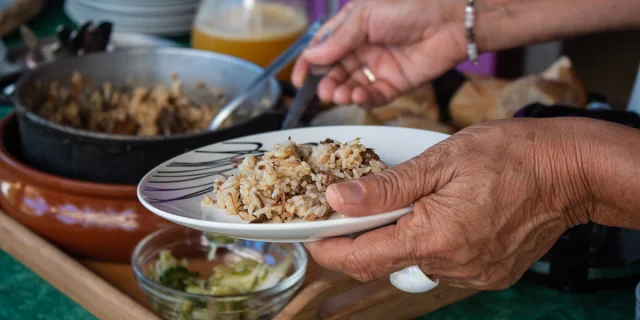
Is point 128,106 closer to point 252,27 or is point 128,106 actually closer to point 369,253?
point 252,27

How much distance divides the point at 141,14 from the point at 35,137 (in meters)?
1.16

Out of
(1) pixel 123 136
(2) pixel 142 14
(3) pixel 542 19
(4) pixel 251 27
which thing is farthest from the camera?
(2) pixel 142 14

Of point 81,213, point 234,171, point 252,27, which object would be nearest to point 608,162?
point 234,171

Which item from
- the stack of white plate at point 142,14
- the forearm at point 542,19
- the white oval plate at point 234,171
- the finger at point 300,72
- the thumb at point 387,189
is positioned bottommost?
the stack of white plate at point 142,14

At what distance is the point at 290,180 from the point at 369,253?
129 millimetres

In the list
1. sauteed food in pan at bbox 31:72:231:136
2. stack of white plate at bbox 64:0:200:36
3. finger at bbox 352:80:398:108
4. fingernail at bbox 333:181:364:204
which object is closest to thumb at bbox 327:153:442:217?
fingernail at bbox 333:181:364:204

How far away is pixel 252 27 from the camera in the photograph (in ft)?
6.41

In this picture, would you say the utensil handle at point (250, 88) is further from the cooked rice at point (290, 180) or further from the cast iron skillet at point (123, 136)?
the cooked rice at point (290, 180)

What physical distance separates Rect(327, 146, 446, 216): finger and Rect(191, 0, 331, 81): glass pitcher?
3.62 feet

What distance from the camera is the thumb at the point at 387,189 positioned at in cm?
80

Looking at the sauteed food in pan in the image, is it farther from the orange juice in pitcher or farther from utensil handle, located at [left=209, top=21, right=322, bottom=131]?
the orange juice in pitcher

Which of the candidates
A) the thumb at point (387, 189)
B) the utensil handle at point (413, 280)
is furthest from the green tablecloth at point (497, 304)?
the thumb at point (387, 189)

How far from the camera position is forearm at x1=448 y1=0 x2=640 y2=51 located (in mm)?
1324

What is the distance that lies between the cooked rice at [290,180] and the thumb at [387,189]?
5 centimetres
